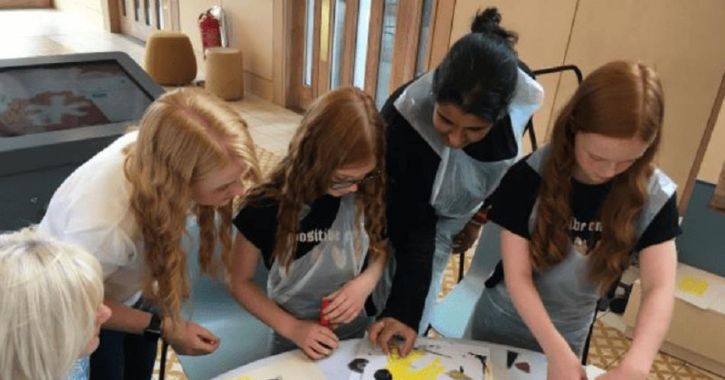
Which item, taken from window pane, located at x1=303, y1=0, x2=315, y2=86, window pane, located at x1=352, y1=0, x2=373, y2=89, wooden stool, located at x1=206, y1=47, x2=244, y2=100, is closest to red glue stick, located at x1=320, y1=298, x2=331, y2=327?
window pane, located at x1=352, y1=0, x2=373, y2=89

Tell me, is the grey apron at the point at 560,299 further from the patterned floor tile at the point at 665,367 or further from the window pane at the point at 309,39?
the window pane at the point at 309,39

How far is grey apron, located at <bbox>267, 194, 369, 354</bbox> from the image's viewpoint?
122cm

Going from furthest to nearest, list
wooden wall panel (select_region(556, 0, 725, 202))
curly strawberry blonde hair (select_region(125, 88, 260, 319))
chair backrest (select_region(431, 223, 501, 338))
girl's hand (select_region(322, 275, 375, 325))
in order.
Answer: wooden wall panel (select_region(556, 0, 725, 202)), chair backrest (select_region(431, 223, 501, 338)), girl's hand (select_region(322, 275, 375, 325)), curly strawberry blonde hair (select_region(125, 88, 260, 319))

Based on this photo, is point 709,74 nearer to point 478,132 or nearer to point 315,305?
point 478,132

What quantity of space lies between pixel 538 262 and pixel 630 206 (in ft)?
0.68

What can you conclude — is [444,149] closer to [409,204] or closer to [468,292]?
[409,204]

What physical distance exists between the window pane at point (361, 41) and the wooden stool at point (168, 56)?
5.44ft

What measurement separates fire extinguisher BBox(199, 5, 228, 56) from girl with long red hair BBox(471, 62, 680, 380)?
416 cm

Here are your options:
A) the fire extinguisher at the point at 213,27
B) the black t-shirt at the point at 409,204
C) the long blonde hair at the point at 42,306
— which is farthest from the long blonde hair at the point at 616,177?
the fire extinguisher at the point at 213,27

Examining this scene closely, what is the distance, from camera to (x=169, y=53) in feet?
15.8

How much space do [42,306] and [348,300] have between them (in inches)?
24.7

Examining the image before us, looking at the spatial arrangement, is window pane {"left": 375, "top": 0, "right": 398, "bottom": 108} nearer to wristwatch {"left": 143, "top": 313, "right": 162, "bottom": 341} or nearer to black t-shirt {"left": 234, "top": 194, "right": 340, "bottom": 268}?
black t-shirt {"left": 234, "top": 194, "right": 340, "bottom": 268}

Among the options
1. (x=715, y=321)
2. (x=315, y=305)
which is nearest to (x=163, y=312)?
(x=315, y=305)

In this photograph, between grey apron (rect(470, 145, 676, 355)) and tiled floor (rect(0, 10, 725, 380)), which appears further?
tiled floor (rect(0, 10, 725, 380))
